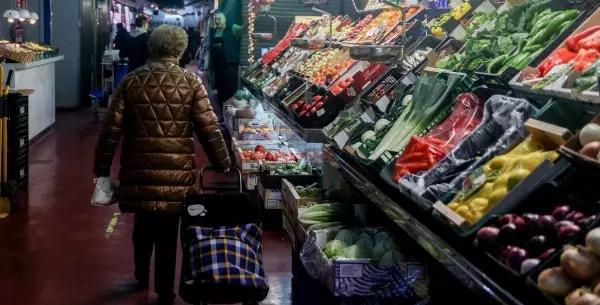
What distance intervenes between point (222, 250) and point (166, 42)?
1558 millimetres

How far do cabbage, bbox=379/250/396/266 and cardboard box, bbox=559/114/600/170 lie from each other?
123cm

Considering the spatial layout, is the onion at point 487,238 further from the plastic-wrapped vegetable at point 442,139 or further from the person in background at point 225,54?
the person in background at point 225,54

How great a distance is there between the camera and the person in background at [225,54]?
1293 centimetres

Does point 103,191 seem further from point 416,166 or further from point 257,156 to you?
point 257,156

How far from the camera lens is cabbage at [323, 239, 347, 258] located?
13.5 ft

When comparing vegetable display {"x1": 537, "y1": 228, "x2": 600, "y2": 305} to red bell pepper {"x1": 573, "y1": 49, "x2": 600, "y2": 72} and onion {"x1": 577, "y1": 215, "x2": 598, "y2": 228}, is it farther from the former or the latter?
red bell pepper {"x1": 573, "y1": 49, "x2": 600, "y2": 72}

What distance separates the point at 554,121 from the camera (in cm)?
324

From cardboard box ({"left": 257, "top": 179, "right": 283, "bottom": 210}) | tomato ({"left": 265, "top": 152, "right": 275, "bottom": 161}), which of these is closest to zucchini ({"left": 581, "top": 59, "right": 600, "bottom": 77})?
cardboard box ({"left": 257, "top": 179, "right": 283, "bottom": 210})

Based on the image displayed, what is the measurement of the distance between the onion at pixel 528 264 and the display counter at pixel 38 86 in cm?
937

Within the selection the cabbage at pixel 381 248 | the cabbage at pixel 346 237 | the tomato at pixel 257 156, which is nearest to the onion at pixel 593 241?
the cabbage at pixel 381 248

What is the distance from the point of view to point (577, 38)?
357 centimetres

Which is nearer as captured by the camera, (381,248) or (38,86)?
(381,248)

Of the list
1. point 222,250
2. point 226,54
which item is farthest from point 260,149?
point 226,54

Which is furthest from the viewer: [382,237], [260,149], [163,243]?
[260,149]
